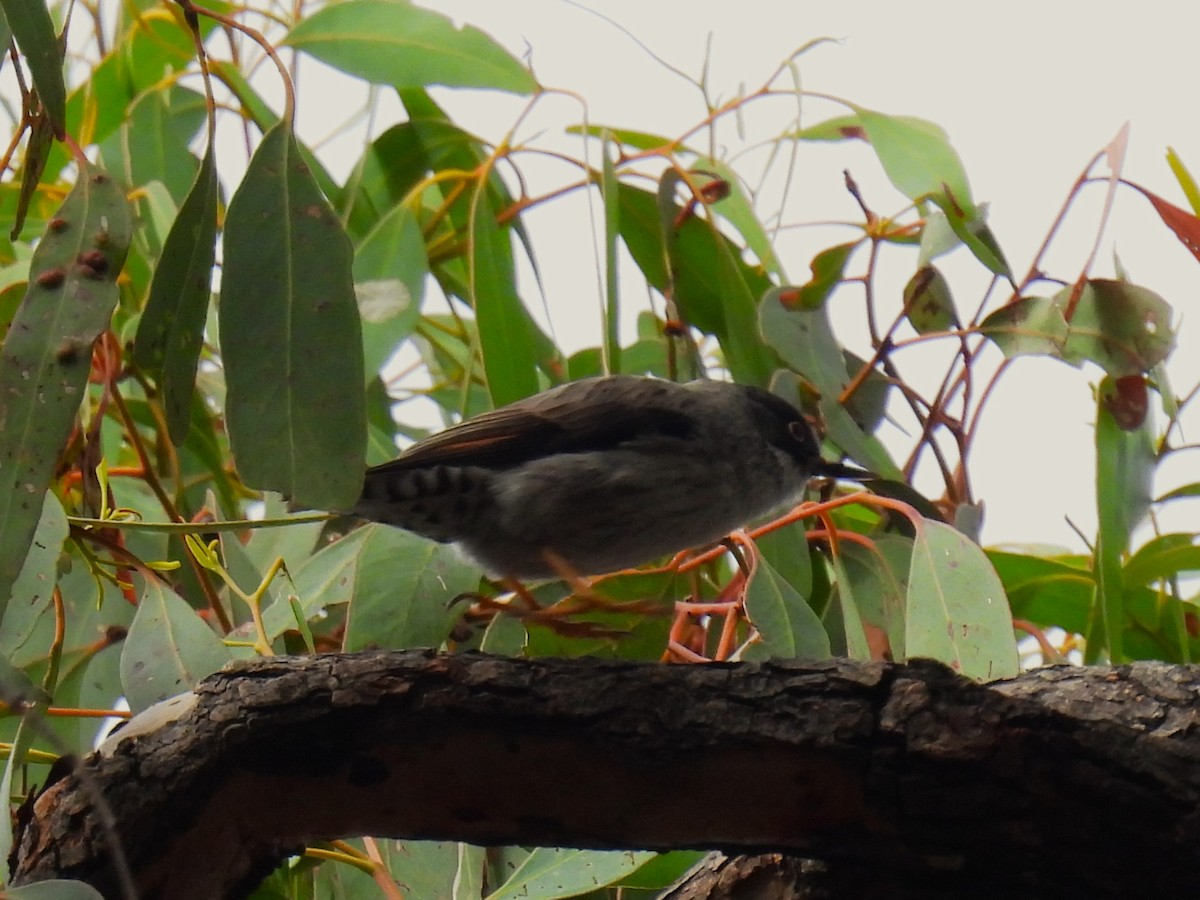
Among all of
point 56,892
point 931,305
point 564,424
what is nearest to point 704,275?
point 931,305

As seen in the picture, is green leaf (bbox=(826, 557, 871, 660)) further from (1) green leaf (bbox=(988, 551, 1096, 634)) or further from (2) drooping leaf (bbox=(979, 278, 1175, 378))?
(2) drooping leaf (bbox=(979, 278, 1175, 378))

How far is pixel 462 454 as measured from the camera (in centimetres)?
266

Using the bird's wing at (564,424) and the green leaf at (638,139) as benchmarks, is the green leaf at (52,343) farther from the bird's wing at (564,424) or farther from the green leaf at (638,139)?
the green leaf at (638,139)

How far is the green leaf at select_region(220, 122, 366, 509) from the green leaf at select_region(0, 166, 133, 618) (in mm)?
186

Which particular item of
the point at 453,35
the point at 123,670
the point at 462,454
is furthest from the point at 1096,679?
the point at 453,35

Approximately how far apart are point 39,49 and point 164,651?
1016 mm

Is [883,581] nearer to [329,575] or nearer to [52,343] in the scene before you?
[329,575]

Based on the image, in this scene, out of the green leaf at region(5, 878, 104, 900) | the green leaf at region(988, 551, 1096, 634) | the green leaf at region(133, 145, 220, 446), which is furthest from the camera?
the green leaf at region(988, 551, 1096, 634)

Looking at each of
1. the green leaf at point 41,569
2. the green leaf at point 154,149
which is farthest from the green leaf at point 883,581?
the green leaf at point 154,149

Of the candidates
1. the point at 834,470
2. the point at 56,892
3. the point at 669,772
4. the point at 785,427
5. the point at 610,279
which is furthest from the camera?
the point at 834,470

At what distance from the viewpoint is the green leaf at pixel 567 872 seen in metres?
2.19

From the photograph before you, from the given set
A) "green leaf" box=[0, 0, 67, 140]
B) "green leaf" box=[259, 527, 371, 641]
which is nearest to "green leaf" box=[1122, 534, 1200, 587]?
"green leaf" box=[259, 527, 371, 641]

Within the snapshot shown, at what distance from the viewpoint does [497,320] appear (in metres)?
2.96

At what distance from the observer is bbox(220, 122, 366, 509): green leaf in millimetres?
1990
